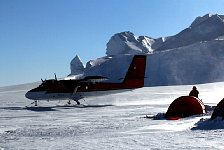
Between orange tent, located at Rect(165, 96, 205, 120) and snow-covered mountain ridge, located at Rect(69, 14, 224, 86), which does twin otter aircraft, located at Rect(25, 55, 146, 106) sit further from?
snow-covered mountain ridge, located at Rect(69, 14, 224, 86)

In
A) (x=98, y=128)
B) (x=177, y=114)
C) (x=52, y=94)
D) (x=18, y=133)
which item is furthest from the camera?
(x=52, y=94)

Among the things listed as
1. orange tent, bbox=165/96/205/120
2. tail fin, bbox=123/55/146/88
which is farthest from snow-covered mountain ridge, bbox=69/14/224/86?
orange tent, bbox=165/96/205/120

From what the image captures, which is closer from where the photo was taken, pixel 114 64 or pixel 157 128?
pixel 157 128

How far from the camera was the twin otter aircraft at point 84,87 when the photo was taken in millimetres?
34719

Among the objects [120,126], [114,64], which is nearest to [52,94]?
[120,126]

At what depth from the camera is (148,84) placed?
455 feet

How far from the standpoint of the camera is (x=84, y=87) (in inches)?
1427

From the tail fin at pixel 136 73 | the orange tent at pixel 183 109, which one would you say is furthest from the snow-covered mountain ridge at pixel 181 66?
the orange tent at pixel 183 109

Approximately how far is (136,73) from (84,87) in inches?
230

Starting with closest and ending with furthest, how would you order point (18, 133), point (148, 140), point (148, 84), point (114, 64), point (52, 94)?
1. point (148, 140)
2. point (18, 133)
3. point (52, 94)
4. point (148, 84)
5. point (114, 64)

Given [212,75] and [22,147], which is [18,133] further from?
[212,75]

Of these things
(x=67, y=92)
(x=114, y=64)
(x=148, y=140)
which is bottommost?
(x=148, y=140)

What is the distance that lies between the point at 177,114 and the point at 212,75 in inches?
4878

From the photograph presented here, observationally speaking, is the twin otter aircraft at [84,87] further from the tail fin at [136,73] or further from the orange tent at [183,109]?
the orange tent at [183,109]
